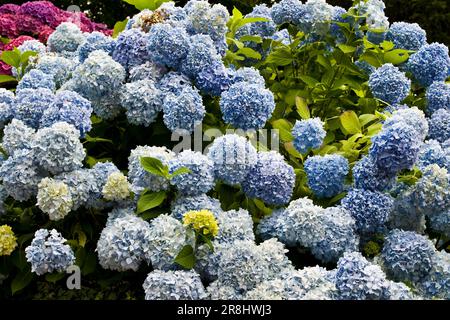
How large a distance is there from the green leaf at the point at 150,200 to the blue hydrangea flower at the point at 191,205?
0.05 m

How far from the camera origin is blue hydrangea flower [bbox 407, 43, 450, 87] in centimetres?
323

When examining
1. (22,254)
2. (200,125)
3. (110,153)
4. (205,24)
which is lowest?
(22,254)

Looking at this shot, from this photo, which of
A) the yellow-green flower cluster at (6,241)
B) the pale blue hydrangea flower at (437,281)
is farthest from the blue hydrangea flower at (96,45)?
the pale blue hydrangea flower at (437,281)

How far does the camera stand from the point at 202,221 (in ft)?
7.09

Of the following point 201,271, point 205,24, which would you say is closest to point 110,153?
point 205,24

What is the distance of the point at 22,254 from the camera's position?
8.19ft

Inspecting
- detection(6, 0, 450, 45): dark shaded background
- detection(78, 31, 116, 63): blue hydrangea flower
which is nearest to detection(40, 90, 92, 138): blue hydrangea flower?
detection(78, 31, 116, 63): blue hydrangea flower

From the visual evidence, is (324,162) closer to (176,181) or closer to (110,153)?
(176,181)

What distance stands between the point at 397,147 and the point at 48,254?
3.92ft

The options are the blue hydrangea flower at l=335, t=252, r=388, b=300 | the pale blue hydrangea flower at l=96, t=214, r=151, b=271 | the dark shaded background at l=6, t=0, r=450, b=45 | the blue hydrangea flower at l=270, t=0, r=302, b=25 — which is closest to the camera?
the blue hydrangea flower at l=335, t=252, r=388, b=300

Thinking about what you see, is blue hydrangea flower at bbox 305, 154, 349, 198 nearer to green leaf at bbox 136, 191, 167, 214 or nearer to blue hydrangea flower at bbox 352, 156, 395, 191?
blue hydrangea flower at bbox 352, 156, 395, 191

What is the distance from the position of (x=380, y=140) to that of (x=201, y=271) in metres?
0.74

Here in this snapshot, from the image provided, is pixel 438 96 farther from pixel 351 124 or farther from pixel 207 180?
pixel 207 180
